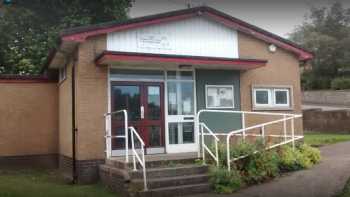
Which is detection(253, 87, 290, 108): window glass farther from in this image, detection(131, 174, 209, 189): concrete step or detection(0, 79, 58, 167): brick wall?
detection(0, 79, 58, 167): brick wall

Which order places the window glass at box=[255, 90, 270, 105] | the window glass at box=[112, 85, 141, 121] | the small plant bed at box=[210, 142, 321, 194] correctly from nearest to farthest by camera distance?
the small plant bed at box=[210, 142, 321, 194] < the window glass at box=[112, 85, 141, 121] < the window glass at box=[255, 90, 270, 105]

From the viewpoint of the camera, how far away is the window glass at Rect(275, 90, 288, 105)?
44.3ft

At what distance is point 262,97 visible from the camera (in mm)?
13234

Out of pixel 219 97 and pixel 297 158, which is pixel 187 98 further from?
pixel 297 158

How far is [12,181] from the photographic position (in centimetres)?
1052

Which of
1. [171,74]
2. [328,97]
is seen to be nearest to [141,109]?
[171,74]

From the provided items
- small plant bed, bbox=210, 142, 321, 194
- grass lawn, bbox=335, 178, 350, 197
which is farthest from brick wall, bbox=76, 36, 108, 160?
grass lawn, bbox=335, 178, 350, 197

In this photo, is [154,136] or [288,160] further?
[154,136]

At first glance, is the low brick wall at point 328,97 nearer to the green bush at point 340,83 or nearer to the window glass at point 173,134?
the green bush at point 340,83

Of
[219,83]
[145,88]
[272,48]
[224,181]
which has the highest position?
[272,48]

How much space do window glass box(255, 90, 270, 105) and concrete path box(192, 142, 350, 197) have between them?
2.96m

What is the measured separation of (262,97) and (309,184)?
4.87 m

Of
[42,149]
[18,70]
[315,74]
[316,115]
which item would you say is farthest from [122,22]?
[315,74]

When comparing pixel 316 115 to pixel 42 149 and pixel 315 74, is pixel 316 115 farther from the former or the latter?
pixel 42 149
